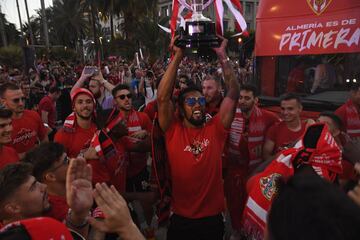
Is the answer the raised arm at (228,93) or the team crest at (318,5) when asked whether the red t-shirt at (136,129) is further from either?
the team crest at (318,5)

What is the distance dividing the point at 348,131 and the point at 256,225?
2.86m

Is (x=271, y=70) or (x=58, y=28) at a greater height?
(x=58, y=28)

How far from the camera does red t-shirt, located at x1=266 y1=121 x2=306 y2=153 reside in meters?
3.60

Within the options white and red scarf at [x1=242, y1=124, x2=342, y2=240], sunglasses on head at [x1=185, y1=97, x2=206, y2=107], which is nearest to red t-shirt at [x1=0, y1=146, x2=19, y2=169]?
sunglasses on head at [x1=185, y1=97, x2=206, y2=107]

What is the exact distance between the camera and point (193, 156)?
2885mm

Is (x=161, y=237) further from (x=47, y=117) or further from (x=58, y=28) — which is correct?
(x=58, y=28)

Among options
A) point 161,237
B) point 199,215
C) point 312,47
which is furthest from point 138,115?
point 312,47

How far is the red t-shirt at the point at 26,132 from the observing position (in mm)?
4207

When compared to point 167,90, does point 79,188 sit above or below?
below

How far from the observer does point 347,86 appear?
551 cm

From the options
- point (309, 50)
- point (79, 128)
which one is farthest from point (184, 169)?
point (309, 50)

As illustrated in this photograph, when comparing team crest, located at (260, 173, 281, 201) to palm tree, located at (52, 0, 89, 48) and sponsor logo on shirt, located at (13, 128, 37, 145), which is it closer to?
sponsor logo on shirt, located at (13, 128, 37, 145)

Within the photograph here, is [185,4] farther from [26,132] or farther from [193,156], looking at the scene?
[26,132]

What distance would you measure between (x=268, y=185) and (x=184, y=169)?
3.16 ft
